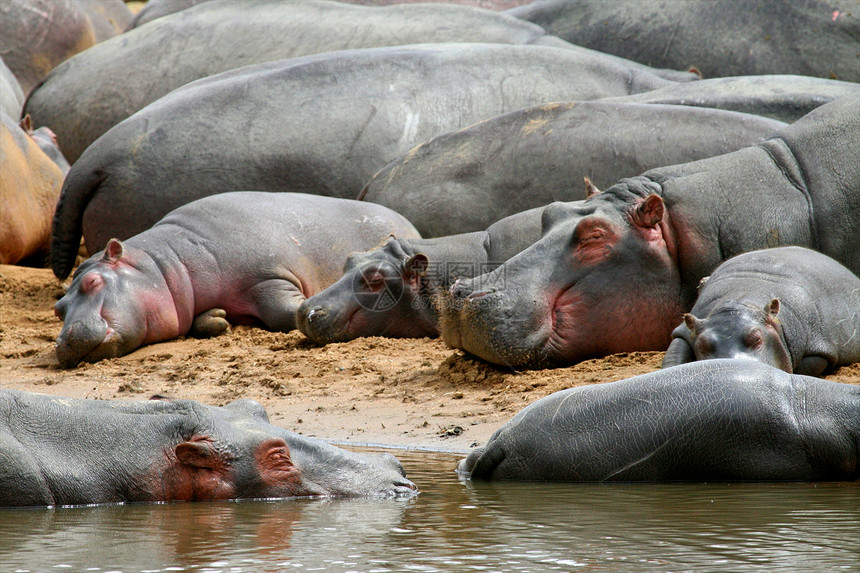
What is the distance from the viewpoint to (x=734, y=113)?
329 inches

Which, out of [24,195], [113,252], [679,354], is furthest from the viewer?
[24,195]

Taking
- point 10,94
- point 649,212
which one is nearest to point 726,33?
point 649,212


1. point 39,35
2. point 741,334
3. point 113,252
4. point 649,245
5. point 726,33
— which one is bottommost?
point 741,334

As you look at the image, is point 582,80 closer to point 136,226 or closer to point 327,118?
point 327,118

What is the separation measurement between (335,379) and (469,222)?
6.74 feet

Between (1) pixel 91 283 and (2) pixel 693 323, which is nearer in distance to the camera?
(2) pixel 693 323

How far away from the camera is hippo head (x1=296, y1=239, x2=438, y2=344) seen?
7.61 m

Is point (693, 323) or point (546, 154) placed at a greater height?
point (546, 154)

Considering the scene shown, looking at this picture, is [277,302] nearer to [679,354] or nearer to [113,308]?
[113,308]

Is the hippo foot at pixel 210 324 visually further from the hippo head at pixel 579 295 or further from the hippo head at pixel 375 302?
the hippo head at pixel 579 295

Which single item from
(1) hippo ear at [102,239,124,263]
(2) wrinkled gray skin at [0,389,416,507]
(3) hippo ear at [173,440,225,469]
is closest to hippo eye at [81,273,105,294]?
(1) hippo ear at [102,239,124,263]

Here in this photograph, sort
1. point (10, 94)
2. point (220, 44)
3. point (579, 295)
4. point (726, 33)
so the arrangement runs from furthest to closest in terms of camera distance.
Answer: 1. point (10, 94)
2. point (220, 44)
3. point (726, 33)
4. point (579, 295)

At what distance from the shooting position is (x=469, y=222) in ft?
27.8

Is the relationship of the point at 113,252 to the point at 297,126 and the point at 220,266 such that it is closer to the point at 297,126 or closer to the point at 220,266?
the point at 220,266
